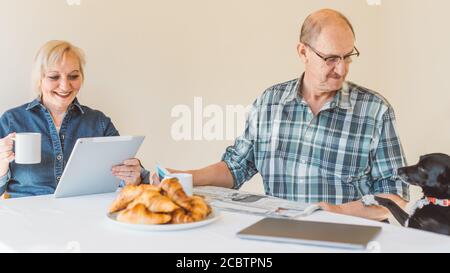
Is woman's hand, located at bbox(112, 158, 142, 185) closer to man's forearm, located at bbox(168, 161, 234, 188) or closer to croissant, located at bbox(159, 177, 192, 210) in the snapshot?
man's forearm, located at bbox(168, 161, 234, 188)

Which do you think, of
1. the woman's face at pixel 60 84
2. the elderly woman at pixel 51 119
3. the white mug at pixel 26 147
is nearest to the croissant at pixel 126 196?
the white mug at pixel 26 147

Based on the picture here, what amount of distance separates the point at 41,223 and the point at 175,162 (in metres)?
1.29

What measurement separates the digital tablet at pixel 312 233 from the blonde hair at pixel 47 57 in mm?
1286

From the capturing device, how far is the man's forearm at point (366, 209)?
1580mm

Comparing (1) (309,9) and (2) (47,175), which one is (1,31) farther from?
(1) (309,9)

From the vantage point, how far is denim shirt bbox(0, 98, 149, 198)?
205cm

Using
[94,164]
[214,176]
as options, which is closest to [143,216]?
[94,164]

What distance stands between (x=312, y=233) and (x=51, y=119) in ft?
4.51

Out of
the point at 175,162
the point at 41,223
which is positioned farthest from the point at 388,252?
the point at 175,162

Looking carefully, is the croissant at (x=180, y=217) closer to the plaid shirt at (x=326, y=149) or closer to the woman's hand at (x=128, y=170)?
the woman's hand at (x=128, y=170)

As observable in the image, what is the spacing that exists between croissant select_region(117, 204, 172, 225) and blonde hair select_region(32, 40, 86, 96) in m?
1.17

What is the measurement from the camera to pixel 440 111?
2.52 meters

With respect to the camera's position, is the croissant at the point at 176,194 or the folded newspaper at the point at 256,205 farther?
the folded newspaper at the point at 256,205
